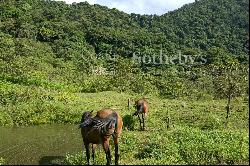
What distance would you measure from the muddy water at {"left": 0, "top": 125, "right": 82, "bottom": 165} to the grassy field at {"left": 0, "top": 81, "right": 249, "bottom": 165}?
1.13 metres

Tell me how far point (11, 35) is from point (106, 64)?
649 inches

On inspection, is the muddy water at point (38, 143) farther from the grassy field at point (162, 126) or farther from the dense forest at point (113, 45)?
the dense forest at point (113, 45)

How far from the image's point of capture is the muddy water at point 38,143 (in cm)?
1573

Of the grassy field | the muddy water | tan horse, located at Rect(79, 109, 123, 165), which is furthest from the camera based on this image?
the muddy water

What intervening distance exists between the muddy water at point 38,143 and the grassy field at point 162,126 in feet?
3.71

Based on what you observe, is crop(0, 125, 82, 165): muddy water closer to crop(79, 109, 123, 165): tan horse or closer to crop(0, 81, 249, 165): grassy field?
crop(0, 81, 249, 165): grassy field

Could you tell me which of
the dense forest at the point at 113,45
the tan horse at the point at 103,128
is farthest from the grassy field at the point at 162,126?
the dense forest at the point at 113,45

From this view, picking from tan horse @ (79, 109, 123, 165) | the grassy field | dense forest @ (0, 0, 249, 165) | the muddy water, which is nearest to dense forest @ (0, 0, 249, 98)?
dense forest @ (0, 0, 249, 165)

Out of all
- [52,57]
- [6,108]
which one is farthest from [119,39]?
[6,108]

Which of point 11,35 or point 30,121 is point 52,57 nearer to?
point 11,35

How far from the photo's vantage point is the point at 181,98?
3803cm

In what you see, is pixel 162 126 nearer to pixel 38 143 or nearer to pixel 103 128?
pixel 38 143

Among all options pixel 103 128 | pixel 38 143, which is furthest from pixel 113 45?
pixel 103 128

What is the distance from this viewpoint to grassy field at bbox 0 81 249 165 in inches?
544
